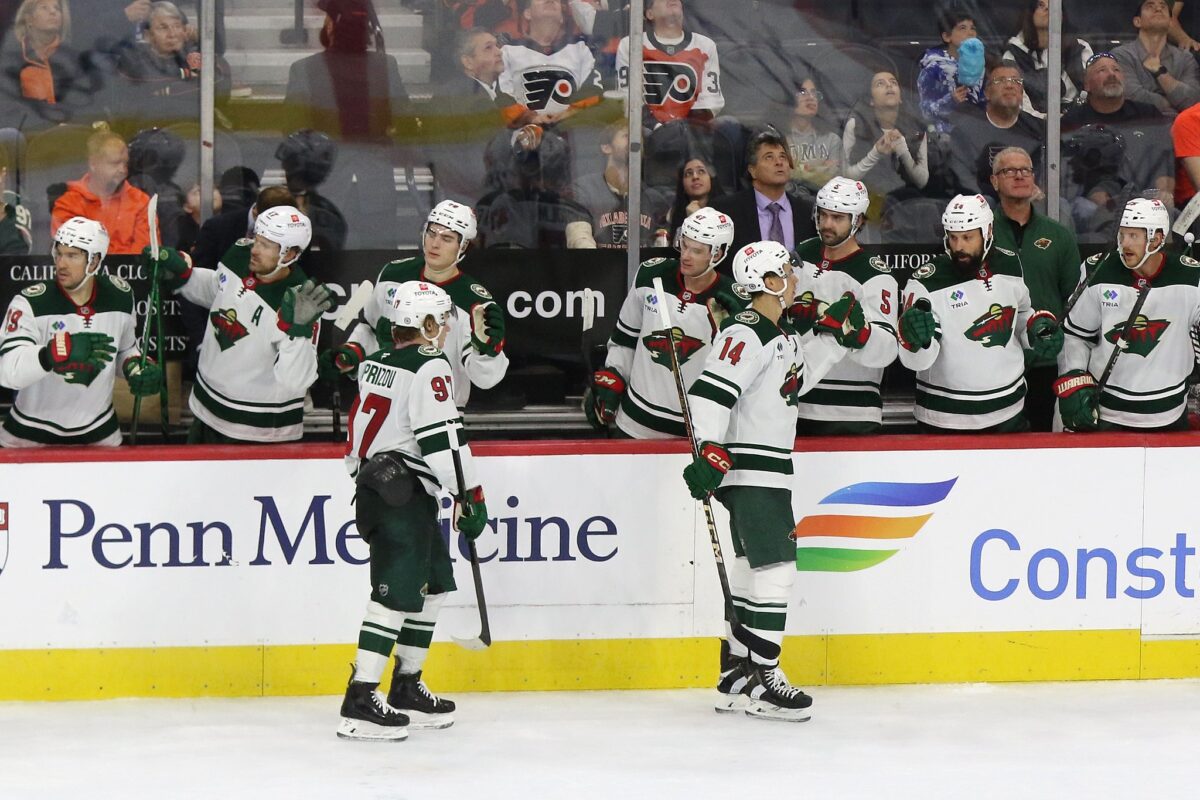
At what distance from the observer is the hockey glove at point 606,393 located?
613 centimetres

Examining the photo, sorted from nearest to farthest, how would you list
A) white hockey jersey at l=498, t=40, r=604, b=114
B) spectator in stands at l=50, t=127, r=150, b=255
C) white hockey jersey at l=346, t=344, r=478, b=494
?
white hockey jersey at l=346, t=344, r=478, b=494 < spectator in stands at l=50, t=127, r=150, b=255 < white hockey jersey at l=498, t=40, r=604, b=114

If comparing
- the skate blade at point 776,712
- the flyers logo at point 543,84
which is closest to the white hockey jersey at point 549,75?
the flyers logo at point 543,84

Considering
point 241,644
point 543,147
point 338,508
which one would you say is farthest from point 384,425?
point 543,147

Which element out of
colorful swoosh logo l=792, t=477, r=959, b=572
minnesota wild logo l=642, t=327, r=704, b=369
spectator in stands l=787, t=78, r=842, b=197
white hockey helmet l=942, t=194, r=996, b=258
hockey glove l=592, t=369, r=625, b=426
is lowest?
colorful swoosh logo l=792, t=477, r=959, b=572

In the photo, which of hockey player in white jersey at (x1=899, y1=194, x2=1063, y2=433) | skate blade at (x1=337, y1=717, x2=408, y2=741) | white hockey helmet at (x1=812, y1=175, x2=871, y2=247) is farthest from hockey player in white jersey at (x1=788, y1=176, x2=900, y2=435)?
skate blade at (x1=337, y1=717, x2=408, y2=741)

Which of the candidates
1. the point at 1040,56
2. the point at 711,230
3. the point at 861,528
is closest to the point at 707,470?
the point at 861,528

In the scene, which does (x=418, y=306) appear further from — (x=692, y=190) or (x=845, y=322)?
(x=692, y=190)

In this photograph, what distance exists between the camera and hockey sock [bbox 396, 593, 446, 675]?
5332 millimetres

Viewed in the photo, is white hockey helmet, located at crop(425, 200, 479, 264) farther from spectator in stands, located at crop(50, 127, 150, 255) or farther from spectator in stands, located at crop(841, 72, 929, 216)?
spectator in stands, located at crop(841, 72, 929, 216)

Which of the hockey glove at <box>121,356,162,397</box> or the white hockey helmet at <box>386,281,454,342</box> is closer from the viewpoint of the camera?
the white hockey helmet at <box>386,281,454,342</box>

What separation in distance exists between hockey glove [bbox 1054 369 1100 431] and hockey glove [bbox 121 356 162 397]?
9.24ft

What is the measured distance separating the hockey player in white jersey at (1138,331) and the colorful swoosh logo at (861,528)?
0.70 m

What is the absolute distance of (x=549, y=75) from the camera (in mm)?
6625

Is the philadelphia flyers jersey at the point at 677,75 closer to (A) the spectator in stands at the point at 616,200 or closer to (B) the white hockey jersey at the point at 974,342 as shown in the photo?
(A) the spectator in stands at the point at 616,200
